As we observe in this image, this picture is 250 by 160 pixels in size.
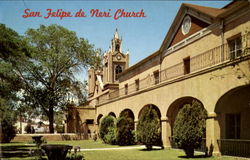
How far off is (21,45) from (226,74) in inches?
463

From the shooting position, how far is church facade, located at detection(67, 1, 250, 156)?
13242mm

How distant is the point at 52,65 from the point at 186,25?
23318 millimetres

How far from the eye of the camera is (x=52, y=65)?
3803cm

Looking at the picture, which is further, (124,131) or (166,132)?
(124,131)

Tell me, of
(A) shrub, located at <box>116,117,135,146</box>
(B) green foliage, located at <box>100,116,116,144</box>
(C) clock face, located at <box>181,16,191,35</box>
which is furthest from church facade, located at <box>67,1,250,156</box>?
(B) green foliage, located at <box>100,116,116,144</box>

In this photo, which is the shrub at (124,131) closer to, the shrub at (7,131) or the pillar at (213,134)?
the pillar at (213,134)

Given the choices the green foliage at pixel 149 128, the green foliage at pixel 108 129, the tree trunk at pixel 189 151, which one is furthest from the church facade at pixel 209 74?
the green foliage at pixel 108 129

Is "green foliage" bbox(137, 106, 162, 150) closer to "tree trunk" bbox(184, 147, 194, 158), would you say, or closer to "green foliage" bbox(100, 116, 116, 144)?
"tree trunk" bbox(184, 147, 194, 158)

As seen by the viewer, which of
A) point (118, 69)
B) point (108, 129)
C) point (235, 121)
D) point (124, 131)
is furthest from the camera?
point (118, 69)

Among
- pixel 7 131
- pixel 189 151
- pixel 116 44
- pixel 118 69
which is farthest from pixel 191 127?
pixel 116 44

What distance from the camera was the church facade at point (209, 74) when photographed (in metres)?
13.2

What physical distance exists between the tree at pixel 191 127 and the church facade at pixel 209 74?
488mm

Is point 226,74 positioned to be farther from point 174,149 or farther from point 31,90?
point 31,90

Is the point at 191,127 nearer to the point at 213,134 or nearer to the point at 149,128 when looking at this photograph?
the point at 213,134
